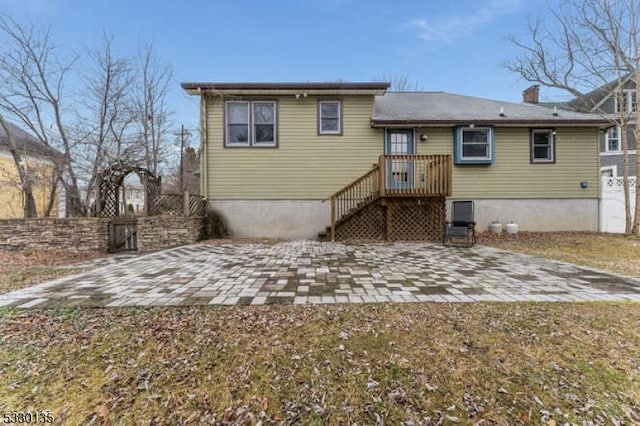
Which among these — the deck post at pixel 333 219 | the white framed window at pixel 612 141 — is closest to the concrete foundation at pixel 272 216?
the deck post at pixel 333 219

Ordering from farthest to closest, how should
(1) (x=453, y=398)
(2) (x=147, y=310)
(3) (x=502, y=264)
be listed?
(3) (x=502, y=264) → (2) (x=147, y=310) → (1) (x=453, y=398)

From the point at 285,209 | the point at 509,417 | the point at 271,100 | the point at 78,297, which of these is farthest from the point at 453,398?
the point at 271,100

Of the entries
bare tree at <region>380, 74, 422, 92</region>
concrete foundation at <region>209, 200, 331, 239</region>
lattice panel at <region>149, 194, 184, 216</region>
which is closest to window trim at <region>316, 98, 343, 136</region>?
concrete foundation at <region>209, 200, 331, 239</region>

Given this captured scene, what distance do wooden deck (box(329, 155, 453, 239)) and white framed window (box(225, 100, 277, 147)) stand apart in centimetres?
338

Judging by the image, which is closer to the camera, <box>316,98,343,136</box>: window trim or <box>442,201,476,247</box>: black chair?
<box>442,201,476,247</box>: black chair

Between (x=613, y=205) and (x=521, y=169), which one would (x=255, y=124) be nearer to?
(x=521, y=169)

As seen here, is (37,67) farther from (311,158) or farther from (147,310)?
(147,310)

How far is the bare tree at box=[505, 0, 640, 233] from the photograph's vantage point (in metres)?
8.79

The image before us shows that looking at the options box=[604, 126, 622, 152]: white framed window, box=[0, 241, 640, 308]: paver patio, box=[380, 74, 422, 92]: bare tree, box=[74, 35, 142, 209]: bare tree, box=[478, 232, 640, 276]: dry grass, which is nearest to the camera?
box=[0, 241, 640, 308]: paver patio

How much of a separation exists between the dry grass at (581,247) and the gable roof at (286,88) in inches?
248

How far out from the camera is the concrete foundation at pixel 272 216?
1000cm

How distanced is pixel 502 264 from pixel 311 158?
6.72m

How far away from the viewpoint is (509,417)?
5.75 feet

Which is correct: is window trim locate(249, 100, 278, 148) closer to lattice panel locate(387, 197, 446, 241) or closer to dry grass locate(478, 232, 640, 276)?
lattice panel locate(387, 197, 446, 241)
